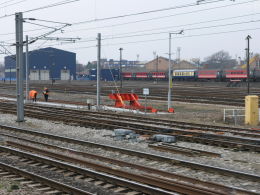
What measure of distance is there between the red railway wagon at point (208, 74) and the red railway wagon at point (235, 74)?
2.44m

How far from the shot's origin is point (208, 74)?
7431cm

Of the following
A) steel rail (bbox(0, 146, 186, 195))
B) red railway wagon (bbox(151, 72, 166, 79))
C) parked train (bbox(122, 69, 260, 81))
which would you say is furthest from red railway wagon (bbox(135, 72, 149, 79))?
steel rail (bbox(0, 146, 186, 195))

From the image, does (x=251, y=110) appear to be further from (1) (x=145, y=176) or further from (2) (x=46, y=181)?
(2) (x=46, y=181)

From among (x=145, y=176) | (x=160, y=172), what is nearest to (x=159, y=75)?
(x=160, y=172)

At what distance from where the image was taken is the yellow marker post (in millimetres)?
19688

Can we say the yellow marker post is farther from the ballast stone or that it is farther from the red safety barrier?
the red safety barrier

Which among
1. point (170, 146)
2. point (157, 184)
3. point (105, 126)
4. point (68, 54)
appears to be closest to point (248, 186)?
point (157, 184)

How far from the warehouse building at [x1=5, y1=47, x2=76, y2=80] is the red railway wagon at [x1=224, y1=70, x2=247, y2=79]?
57276 mm

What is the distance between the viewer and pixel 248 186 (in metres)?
8.36

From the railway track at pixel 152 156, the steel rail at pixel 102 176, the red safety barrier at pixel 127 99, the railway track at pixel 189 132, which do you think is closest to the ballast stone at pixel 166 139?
the railway track at pixel 189 132

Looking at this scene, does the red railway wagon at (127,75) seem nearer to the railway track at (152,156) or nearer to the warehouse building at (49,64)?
the warehouse building at (49,64)

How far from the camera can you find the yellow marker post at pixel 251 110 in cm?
1969

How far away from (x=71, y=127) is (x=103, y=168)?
366 inches

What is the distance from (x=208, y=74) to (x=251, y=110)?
55.5 m
